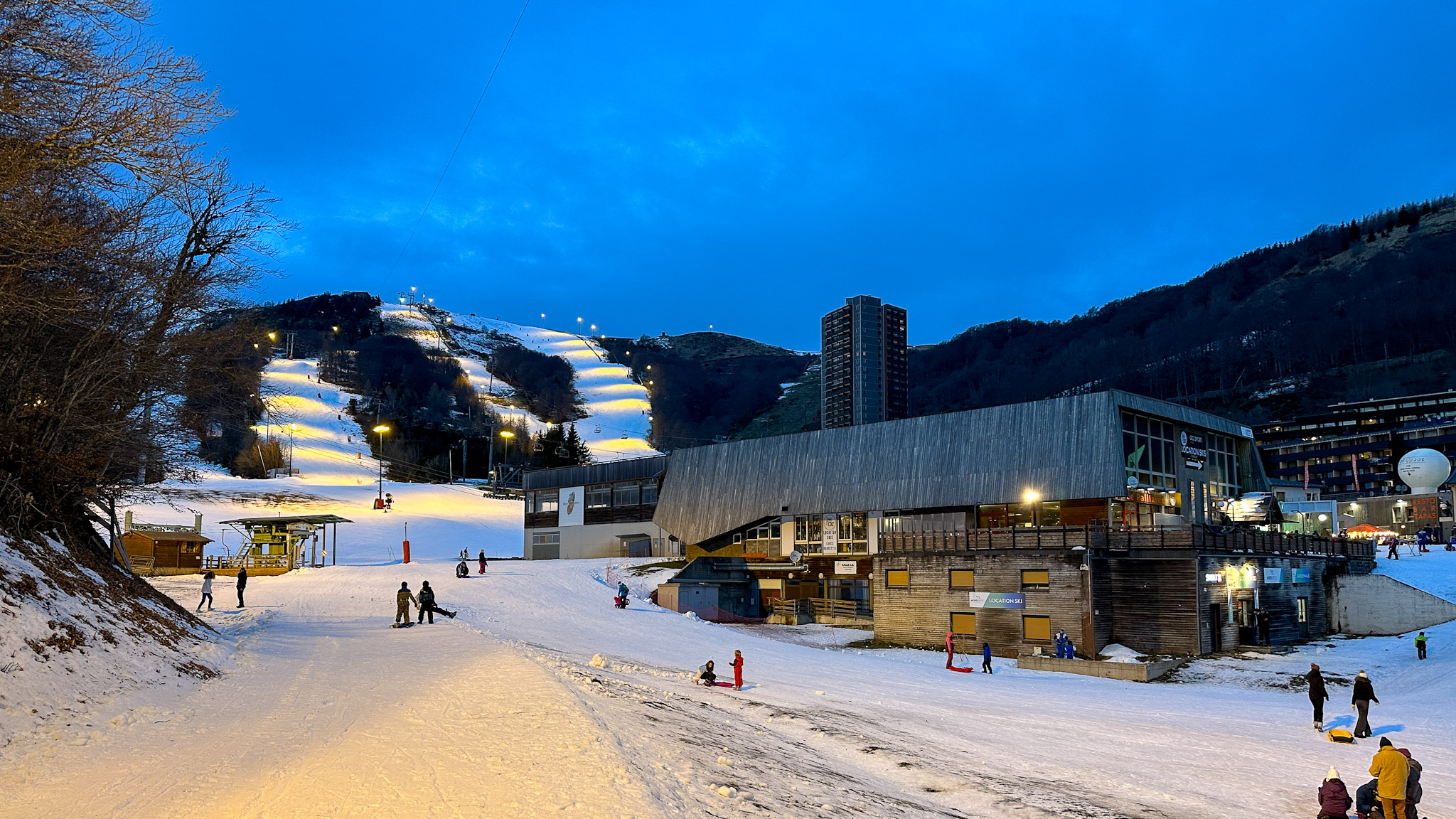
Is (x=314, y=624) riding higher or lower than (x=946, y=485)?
lower

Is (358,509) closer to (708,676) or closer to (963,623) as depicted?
(963,623)

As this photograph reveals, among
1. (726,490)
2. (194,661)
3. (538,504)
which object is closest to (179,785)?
(194,661)

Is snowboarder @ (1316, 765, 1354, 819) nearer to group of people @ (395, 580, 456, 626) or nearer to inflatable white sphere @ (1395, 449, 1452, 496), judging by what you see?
group of people @ (395, 580, 456, 626)

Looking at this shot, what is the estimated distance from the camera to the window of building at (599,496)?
65.3 metres

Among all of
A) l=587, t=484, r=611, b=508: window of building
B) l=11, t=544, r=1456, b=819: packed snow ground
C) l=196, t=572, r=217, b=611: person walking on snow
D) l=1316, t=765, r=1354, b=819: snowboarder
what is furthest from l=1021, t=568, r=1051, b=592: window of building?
l=587, t=484, r=611, b=508: window of building

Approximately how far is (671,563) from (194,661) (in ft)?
121

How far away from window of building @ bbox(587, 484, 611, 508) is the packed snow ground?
34.0m

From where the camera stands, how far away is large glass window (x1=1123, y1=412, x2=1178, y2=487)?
41.9 meters

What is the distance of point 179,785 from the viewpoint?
897 cm

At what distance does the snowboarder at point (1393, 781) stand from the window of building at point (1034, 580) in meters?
23.1

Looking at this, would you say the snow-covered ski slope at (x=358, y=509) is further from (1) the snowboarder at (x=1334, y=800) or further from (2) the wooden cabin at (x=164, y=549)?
(1) the snowboarder at (x=1334, y=800)

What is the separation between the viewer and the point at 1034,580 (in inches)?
1375

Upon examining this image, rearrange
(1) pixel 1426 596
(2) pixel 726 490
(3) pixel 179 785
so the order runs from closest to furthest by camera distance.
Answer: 1. (3) pixel 179 785
2. (1) pixel 1426 596
3. (2) pixel 726 490

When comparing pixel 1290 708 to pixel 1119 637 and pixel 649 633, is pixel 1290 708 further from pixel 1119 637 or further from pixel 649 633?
pixel 649 633
